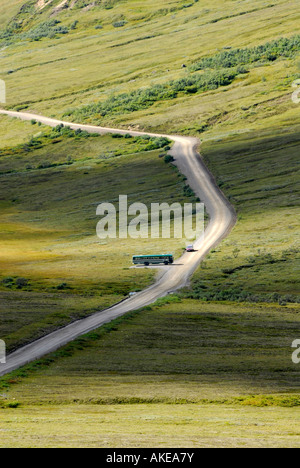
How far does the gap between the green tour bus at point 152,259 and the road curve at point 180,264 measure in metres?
1.37

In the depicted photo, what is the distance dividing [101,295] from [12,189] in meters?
94.3

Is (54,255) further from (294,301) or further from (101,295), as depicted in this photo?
(294,301)

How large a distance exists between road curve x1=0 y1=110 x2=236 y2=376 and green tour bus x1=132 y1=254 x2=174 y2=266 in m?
1.37

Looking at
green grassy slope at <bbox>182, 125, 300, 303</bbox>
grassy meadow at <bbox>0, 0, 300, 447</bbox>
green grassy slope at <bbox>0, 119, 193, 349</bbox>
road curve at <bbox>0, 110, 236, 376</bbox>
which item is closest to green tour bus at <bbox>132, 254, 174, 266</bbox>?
road curve at <bbox>0, 110, 236, 376</bbox>

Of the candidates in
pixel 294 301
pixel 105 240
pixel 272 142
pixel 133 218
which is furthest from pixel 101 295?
pixel 272 142

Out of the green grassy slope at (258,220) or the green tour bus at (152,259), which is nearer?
the green grassy slope at (258,220)

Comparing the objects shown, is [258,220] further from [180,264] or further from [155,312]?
[155,312]

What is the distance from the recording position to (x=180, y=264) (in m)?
103

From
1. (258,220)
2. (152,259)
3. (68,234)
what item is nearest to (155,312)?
(152,259)

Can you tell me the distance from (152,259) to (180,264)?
14.2ft

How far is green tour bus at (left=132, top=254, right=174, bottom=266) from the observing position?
10238 cm

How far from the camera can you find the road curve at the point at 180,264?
59750 mm

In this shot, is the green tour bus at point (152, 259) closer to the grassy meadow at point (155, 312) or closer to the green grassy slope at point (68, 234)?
the green grassy slope at point (68, 234)

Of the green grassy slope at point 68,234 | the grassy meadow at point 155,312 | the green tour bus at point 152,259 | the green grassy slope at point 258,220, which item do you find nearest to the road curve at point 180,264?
the green tour bus at point 152,259
